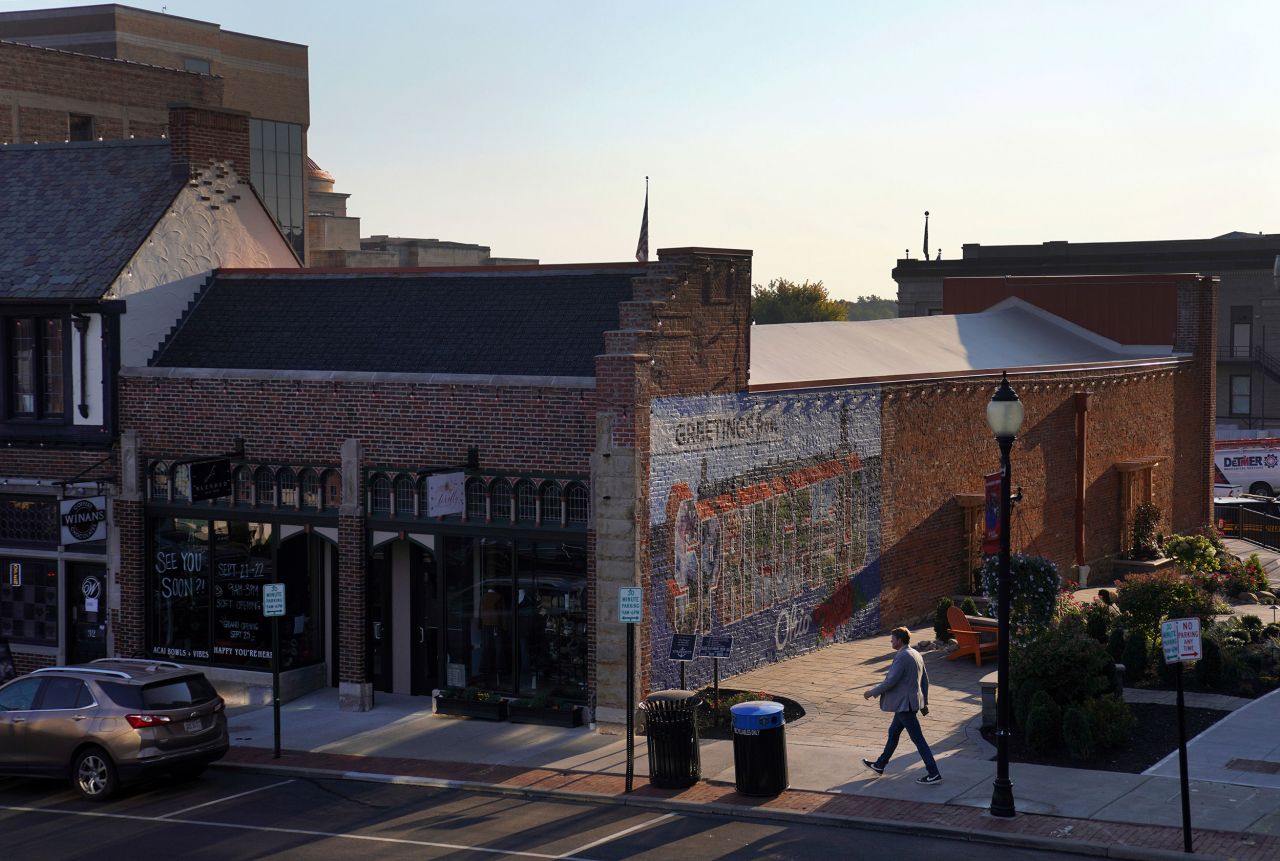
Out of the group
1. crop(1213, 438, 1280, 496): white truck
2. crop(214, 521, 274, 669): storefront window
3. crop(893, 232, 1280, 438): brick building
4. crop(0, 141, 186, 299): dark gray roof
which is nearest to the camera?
crop(214, 521, 274, 669): storefront window

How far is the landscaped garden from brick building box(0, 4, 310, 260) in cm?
3179

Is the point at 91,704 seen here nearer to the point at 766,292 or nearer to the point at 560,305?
the point at 560,305

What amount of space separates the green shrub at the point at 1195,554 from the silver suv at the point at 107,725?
24638mm

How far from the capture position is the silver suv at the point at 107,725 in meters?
18.6

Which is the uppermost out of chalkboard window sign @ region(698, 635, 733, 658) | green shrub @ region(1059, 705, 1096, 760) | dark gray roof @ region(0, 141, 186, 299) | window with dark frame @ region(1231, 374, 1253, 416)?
dark gray roof @ region(0, 141, 186, 299)

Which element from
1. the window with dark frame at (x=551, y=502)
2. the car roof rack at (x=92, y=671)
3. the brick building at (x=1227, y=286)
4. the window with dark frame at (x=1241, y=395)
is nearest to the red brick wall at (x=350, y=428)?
the window with dark frame at (x=551, y=502)

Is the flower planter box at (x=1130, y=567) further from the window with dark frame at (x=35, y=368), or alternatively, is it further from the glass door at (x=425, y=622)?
the window with dark frame at (x=35, y=368)

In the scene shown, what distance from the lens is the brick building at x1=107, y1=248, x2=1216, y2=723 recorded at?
2241 cm

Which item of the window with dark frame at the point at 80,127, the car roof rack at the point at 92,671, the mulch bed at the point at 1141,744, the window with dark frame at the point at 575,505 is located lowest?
the mulch bed at the point at 1141,744

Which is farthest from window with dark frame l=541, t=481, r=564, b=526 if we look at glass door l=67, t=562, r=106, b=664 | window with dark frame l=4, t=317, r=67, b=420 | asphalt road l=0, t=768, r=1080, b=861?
window with dark frame l=4, t=317, r=67, b=420

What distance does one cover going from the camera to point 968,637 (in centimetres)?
2600

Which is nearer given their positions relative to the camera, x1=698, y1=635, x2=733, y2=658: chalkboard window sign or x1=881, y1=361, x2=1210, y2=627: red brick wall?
x1=698, y1=635, x2=733, y2=658: chalkboard window sign

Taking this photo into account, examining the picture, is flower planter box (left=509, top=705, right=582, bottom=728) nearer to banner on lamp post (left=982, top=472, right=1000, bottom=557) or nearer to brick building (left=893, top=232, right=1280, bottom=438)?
banner on lamp post (left=982, top=472, right=1000, bottom=557)

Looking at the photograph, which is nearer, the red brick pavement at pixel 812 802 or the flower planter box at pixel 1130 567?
the red brick pavement at pixel 812 802
